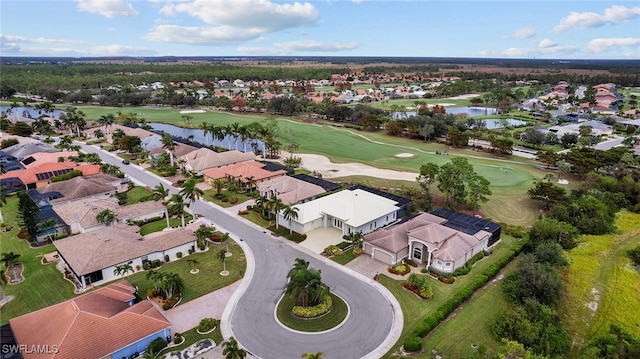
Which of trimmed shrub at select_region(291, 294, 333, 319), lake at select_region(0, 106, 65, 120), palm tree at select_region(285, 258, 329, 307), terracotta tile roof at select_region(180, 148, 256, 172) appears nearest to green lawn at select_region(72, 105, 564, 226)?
lake at select_region(0, 106, 65, 120)

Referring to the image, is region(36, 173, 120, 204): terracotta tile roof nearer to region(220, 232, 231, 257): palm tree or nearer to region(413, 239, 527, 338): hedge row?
region(220, 232, 231, 257): palm tree

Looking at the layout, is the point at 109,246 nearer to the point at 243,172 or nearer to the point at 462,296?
the point at 243,172

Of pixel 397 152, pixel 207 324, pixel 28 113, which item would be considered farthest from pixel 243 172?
pixel 28 113

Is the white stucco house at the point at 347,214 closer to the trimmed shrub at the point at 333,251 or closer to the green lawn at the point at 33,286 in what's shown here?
the trimmed shrub at the point at 333,251

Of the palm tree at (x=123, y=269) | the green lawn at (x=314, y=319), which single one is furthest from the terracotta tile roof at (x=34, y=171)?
the green lawn at (x=314, y=319)

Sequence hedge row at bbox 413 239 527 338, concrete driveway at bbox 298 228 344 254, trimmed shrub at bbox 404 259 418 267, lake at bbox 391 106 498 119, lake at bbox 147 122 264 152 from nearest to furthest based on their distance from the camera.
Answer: hedge row at bbox 413 239 527 338 < trimmed shrub at bbox 404 259 418 267 < concrete driveway at bbox 298 228 344 254 < lake at bbox 147 122 264 152 < lake at bbox 391 106 498 119
